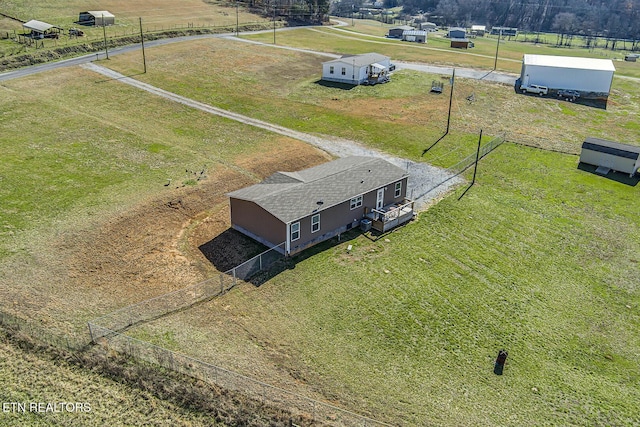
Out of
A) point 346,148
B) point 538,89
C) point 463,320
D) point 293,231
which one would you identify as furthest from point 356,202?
point 538,89

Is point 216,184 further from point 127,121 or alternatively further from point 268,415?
point 268,415

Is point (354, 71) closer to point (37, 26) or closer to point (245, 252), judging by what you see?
point (245, 252)

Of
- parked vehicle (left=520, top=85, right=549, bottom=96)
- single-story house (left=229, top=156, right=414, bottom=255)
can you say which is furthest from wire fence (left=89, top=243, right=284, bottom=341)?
parked vehicle (left=520, top=85, right=549, bottom=96)

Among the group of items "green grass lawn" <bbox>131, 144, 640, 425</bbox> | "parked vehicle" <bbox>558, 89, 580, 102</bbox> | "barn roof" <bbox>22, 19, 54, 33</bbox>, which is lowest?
"green grass lawn" <bbox>131, 144, 640, 425</bbox>

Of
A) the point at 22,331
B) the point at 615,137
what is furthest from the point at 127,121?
the point at 615,137

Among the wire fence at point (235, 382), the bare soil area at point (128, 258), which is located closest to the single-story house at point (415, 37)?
the bare soil area at point (128, 258)

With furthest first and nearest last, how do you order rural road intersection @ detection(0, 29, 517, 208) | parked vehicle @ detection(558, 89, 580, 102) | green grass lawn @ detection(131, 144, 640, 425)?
parked vehicle @ detection(558, 89, 580, 102) → rural road intersection @ detection(0, 29, 517, 208) → green grass lawn @ detection(131, 144, 640, 425)

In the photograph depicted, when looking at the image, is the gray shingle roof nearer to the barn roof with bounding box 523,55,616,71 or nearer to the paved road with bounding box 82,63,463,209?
Result: the paved road with bounding box 82,63,463,209
